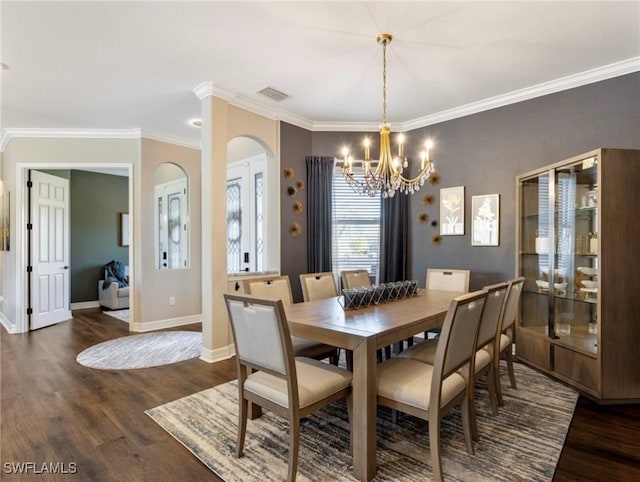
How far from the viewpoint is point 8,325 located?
17.5ft

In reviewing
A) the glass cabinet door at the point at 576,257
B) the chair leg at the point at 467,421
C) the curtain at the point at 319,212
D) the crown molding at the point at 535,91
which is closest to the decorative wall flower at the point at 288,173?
the curtain at the point at 319,212

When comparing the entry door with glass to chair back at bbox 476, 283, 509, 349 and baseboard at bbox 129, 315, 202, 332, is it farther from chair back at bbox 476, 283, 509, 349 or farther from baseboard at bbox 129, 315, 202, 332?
chair back at bbox 476, 283, 509, 349

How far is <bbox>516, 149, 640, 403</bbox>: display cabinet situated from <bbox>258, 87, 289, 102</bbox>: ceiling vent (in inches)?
106

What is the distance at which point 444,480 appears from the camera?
185 centimetres

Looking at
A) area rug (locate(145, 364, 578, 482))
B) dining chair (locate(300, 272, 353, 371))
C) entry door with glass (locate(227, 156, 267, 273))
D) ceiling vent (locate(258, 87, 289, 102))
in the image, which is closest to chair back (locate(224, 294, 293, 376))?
area rug (locate(145, 364, 578, 482))

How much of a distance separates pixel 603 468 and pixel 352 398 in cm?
140

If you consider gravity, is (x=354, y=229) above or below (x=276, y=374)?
above

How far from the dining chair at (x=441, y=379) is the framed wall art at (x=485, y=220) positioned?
2344mm

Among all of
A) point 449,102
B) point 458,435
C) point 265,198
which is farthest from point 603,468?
point 265,198

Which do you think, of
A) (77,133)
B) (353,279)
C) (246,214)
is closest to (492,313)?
(353,279)

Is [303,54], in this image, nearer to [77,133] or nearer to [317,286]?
A: [317,286]

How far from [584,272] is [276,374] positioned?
2768 millimetres

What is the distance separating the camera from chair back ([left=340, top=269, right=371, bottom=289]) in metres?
3.62

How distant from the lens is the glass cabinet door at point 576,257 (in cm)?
294
